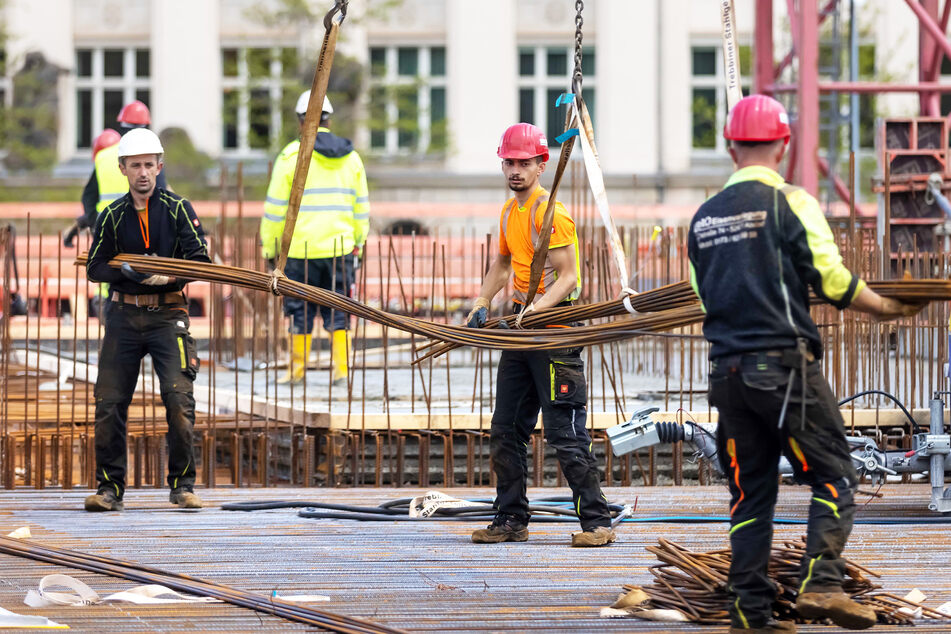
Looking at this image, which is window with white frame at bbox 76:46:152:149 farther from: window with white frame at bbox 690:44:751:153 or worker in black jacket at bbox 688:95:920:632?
worker in black jacket at bbox 688:95:920:632

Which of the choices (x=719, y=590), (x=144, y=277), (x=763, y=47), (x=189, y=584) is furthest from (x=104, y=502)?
(x=763, y=47)

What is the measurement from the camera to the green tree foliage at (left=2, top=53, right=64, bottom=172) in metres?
26.8

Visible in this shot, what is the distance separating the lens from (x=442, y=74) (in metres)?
27.5

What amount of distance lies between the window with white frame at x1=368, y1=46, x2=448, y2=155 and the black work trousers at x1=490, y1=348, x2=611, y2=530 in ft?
69.2

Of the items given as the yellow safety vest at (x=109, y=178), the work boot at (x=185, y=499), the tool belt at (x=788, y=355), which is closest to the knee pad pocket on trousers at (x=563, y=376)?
the tool belt at (x=788, y=355)

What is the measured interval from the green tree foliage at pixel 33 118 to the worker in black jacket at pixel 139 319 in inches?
841

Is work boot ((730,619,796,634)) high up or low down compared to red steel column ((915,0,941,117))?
down

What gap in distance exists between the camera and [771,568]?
4.60m

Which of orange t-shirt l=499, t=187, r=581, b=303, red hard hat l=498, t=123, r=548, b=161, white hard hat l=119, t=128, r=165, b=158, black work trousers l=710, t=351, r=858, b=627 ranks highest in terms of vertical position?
white hard hat l=119, t=128, r=165, b=158

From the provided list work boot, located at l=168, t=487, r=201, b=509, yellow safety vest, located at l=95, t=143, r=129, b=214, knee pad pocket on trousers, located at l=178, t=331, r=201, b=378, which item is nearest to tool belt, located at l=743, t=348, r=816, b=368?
knee pad pocket on trousers, located at l=178, t=331, r=201, b=378

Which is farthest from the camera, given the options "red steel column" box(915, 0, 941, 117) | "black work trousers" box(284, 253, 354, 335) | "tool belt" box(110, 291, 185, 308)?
"red steel column" box(915, 0, 941, 117)

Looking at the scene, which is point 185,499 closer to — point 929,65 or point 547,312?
point 547,312

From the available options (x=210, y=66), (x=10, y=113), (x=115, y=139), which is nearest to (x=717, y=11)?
(x=210, y=66)

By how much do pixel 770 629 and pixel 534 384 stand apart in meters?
1.86
